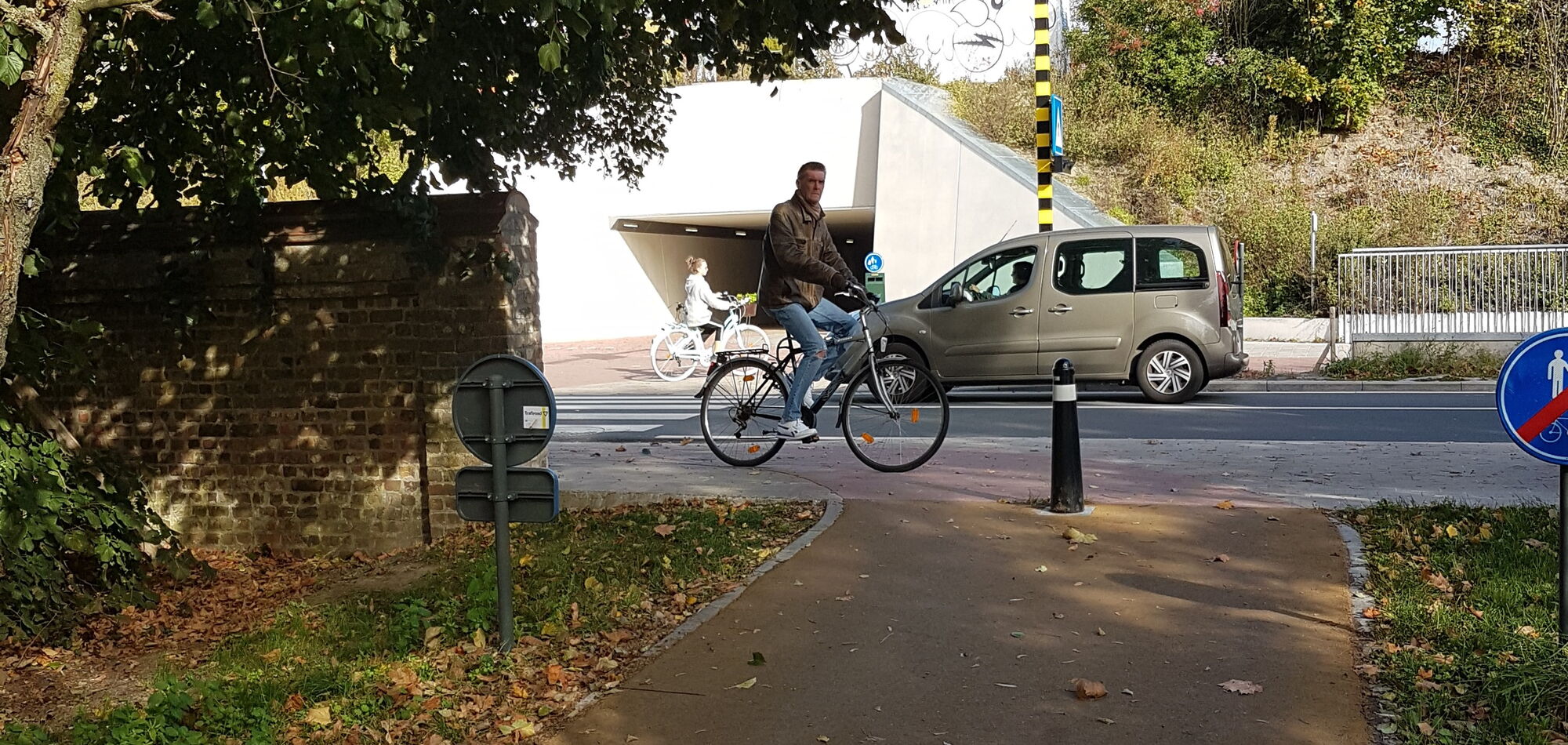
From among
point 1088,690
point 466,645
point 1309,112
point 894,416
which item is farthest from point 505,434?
point 1309,112

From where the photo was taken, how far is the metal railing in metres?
17.0

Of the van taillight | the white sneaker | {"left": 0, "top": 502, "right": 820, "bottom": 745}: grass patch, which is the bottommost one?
{"left": 0, "top": 502, "right": 820, "bottom": 745}: grass patch

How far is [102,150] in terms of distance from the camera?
652 cm

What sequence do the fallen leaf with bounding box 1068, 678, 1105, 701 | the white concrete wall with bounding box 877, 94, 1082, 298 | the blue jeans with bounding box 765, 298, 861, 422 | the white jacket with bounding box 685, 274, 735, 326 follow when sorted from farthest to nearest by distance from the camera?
the white concrete wall with bounding box 877, 94, 1082, 298, the white jacket with bounding box 685, 274, 735, 326, the blue jeans with bounding box 765, 298, 861, 422, the fallen leaf with bounding box 1068, 678, 1105, 701

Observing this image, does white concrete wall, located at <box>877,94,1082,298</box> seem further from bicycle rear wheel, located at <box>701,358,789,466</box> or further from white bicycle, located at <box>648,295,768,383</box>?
bicycle rear wheel, located at <box>701,358,789,466</box>

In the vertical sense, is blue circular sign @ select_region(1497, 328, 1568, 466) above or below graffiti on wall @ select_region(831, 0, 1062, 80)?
below

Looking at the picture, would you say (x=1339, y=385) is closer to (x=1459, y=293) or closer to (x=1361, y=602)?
(x=1459, y=293)

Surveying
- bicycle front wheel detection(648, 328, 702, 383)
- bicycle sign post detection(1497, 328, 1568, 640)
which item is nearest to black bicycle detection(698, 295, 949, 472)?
bicycle sign post detection(1497, 328, 1568, 640)

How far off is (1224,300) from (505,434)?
10607 millimetres

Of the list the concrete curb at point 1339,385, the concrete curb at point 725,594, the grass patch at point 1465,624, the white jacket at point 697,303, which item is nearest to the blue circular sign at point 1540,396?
the grass patch at point 1465,624

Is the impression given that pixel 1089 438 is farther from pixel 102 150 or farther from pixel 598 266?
pixel 598 266

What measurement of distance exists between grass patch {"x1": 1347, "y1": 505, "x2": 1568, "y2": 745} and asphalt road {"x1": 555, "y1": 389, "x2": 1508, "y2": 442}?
425cm

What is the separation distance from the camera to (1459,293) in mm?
17125

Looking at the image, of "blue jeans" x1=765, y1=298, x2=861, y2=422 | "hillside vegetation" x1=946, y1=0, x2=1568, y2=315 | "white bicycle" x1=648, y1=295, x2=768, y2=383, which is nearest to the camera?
"blue jeans" x1=765, y1=298, x2=861, y2=422
